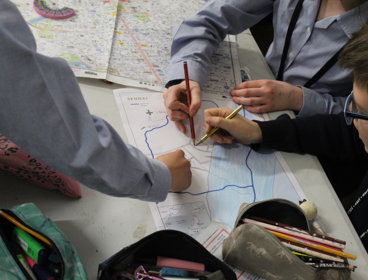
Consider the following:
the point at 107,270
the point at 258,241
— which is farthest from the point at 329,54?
the point at 107,270

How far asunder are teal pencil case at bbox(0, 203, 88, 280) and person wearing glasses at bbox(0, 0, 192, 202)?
0.30ft

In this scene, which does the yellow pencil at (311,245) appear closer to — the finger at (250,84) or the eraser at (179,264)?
the eraser at (179,264)

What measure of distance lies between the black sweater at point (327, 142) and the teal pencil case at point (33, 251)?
0.43 metres

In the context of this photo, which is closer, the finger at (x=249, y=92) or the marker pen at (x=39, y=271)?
the marker pen at (x=39, y=271)

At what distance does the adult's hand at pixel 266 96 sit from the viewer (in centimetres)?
75

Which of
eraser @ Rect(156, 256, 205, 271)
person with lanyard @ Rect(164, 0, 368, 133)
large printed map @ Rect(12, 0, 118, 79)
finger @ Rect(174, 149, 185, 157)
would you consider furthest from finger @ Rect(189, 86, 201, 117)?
eraser @ Rect(156, 256, 205, 271)

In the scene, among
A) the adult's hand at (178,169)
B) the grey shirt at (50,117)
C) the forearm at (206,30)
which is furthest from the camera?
the forearm at (206,30)

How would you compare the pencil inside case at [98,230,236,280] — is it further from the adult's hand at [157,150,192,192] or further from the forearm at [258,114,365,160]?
the forearm at [258,114,365,160]

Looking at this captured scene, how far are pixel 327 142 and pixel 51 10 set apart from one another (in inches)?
29.7

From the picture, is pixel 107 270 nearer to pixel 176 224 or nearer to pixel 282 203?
pixel 176 224

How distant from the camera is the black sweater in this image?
2.21 ft

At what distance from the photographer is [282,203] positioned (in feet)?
1.68

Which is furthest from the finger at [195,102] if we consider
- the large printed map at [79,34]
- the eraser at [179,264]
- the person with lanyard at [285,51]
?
the eraser at [179,264]

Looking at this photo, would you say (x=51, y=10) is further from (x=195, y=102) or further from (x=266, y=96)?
(x=266, y=96)
